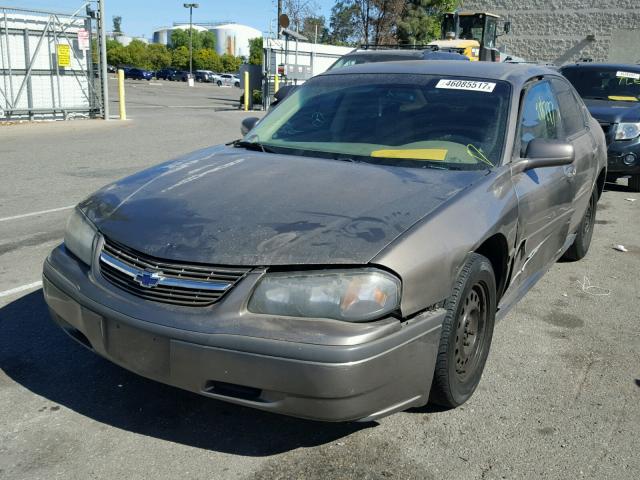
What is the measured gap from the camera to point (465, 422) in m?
3.06

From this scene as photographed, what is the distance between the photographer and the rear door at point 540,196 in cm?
359

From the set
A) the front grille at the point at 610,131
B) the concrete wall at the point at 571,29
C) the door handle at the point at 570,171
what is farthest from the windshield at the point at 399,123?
the concrete wall at the point at 571,29

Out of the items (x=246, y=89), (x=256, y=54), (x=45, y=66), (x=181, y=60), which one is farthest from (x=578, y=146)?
(x=181, y=60)

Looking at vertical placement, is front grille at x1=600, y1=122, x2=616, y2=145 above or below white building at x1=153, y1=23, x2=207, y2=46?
below

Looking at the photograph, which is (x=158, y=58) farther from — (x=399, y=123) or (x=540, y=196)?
(x=540, y=196)

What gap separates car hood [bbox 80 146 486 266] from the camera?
8.33ft

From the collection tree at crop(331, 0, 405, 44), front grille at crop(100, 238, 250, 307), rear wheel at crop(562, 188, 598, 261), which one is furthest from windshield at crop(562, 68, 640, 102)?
tree at crop(331, 0, 405, 44)

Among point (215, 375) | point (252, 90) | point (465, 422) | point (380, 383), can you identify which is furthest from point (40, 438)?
point (252, 90)

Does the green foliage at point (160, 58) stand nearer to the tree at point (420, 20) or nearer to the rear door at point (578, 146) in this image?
the tree at point (420, 20)

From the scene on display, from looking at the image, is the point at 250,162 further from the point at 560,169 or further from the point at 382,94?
the point at 560,169

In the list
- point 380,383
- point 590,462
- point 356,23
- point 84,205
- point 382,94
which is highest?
point 356,23

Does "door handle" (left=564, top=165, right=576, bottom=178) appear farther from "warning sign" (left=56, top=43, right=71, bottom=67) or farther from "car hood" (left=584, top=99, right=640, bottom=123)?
"warning sign" (left=56, top=43, right=71, bottom=67)

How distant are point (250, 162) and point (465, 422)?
1.70 metres

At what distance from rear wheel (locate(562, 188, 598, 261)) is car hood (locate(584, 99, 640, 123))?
3351mm
